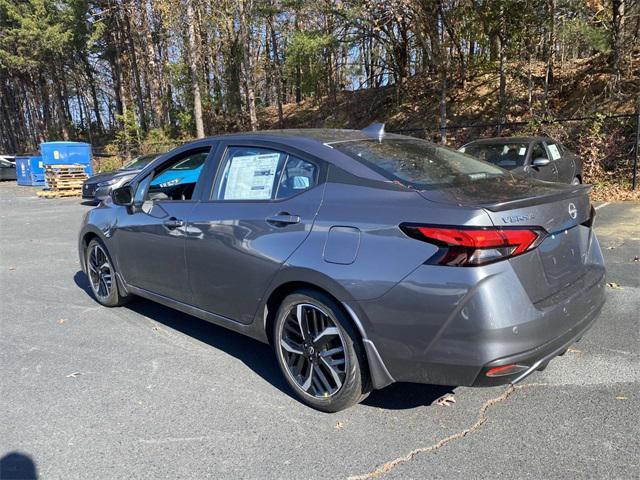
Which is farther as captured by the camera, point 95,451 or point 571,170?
point 571,170

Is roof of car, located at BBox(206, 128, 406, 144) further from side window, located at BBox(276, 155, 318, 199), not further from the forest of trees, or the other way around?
the forest of trees

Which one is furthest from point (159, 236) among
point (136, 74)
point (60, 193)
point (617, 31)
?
point (136, 74)

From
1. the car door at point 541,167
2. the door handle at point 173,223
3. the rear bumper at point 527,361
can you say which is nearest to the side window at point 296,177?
the door handle at point 173,223

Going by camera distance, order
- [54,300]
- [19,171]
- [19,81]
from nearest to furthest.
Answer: [54,300] → [19,171] → [19,81]

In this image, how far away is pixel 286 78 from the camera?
29.5 meters

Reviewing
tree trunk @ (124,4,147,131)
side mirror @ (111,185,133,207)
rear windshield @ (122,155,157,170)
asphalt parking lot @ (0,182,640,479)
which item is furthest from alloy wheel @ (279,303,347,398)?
tree trunk @ (124,4,147,131)

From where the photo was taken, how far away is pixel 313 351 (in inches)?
119

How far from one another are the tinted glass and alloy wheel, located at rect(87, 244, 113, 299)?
6.32ft

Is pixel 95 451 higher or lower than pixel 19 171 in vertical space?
lower

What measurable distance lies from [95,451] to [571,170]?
34.1 feet

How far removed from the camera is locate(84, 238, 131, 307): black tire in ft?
15.9

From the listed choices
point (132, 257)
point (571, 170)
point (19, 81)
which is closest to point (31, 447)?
point (132, 257)

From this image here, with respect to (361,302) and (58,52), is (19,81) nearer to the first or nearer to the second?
(58,52)

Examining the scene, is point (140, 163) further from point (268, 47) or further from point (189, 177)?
point (268, 47)
